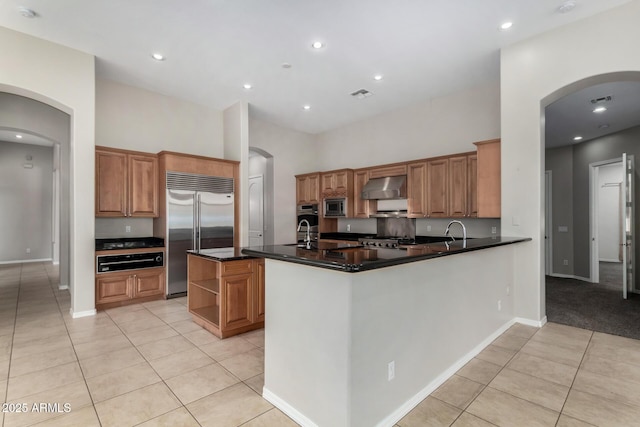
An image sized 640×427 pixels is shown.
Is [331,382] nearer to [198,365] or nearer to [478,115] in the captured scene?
[198,365]

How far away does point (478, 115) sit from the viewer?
5086mm

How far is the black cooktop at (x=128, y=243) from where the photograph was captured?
4.39m

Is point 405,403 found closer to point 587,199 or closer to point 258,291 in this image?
point 258,291

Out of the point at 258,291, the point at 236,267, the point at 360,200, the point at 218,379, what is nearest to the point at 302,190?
the point at 360,200

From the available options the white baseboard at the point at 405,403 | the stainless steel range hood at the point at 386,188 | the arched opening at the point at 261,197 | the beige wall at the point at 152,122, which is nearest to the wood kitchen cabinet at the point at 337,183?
the stainless steel range hood at the point at 386,188

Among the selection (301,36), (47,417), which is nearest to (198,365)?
(47,417)

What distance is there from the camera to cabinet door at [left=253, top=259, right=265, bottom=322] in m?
3.48

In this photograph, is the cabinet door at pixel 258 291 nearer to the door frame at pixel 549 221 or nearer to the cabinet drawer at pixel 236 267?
the cabinet drawer at pixel 236 267

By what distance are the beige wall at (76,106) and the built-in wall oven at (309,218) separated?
408cm

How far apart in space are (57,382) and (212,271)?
71.4 inches

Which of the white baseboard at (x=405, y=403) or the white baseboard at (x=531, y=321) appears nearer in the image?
the white baseboard at (x=405, y=403)

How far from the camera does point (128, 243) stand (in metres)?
4.69

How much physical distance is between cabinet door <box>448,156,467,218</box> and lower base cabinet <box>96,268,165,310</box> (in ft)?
15.5

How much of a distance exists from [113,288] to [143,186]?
158 centimetres
